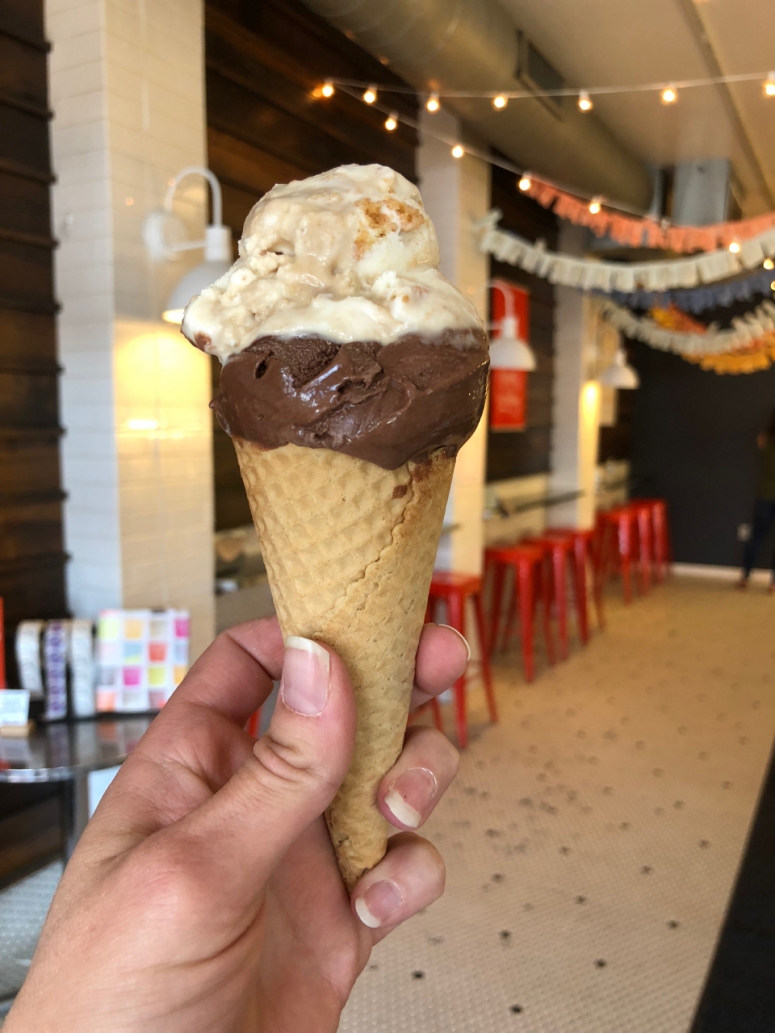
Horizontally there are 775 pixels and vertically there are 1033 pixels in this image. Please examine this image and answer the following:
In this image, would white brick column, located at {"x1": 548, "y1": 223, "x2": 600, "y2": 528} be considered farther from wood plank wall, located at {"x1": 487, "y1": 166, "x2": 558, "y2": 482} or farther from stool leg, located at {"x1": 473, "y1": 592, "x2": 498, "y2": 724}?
stool leg, located at {"x1": 473, "y1": 592, "x2": 498, "y2": 724}

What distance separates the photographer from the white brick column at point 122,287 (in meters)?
2.27

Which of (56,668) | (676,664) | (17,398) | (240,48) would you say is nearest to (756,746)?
(676,664)

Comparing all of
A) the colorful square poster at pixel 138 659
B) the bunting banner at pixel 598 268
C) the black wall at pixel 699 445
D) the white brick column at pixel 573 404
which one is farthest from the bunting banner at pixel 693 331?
the colorful square poster at pixel 138 659

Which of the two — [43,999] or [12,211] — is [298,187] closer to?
[43,999]

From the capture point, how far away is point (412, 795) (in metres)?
1.06

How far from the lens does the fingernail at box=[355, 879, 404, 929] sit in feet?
3.49

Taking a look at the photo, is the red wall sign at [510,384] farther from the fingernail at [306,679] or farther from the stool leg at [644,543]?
the fingernail at [306,679]

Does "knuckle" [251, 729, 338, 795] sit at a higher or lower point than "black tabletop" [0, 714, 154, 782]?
higher

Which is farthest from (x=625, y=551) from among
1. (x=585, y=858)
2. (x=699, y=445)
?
(x=585, y=858)

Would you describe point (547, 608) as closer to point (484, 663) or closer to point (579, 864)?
point (484, 663)

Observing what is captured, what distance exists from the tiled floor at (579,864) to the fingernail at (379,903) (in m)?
1.27

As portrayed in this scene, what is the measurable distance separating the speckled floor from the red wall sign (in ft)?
6.05

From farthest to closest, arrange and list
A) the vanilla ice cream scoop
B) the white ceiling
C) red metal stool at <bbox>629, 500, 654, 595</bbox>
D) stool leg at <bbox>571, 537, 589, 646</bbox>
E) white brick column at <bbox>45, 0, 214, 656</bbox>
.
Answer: red metal stool at <bbox>629, 500, 654, 595</bbox>
stool leg at <bbox>571, 537, 589, 646</bbox>
the white ceiling
white brick column at <bbox>45, 0, 214, 656</bbox>
the vanilla ice cream scoop

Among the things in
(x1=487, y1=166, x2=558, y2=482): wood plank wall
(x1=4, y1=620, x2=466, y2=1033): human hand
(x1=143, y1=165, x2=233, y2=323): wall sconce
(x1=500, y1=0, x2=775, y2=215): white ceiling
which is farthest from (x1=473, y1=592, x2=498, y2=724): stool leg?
(x1=4, y1=620, x2=466, y2=1033): human hand
